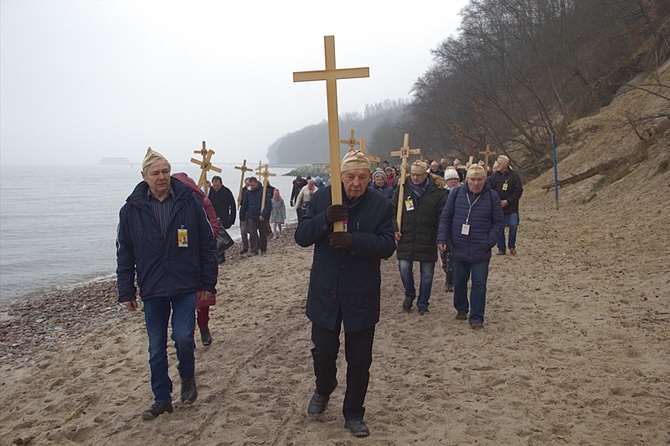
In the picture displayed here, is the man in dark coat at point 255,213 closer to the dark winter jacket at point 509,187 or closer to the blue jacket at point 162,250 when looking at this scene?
the dark winter jacket at point 509,187

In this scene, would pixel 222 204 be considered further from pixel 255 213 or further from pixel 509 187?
pixel 509 187

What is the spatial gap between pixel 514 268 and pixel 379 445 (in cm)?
Result: 659

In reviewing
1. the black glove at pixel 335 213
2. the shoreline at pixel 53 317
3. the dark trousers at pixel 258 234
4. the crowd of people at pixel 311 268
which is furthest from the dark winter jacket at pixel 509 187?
the black glove at pixel 335 213

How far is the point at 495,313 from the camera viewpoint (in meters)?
6.90

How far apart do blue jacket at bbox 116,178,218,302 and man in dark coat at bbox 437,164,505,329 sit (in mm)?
3221

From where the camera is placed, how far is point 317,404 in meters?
4.13

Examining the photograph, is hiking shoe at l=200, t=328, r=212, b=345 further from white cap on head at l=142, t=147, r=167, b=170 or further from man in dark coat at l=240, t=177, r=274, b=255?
man in dark coat at l=240, t=177, r=274, b=255

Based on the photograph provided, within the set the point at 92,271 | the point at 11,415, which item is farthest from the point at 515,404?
the point at 92,271

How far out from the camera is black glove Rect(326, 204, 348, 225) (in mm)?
3604

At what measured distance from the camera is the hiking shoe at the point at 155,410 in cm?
417

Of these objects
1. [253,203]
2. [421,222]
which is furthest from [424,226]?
[253,203]

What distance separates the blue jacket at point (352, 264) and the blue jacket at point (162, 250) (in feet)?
3.04

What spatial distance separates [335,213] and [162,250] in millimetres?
1430

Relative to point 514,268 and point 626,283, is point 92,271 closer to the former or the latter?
point 514,268
